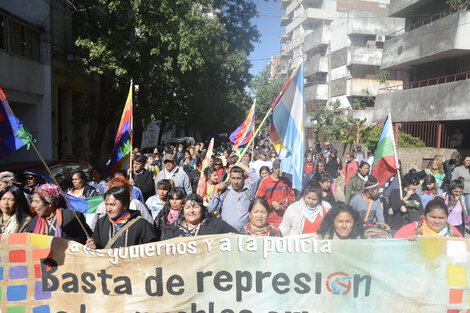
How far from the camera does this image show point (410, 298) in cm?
357

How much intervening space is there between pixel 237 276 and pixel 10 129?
2760 millimetres

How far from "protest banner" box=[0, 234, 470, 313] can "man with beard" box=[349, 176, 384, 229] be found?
81.4 inches

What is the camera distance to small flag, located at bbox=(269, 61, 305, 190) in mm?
5715

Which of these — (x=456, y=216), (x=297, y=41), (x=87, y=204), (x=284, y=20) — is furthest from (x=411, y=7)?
(x=284, y=20)

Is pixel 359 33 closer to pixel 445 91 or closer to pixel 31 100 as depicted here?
pixel 445 91

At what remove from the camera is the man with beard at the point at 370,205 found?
226 inches

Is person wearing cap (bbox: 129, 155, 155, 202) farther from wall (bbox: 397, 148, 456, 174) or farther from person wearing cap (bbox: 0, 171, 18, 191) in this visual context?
wall (bbox: 397, 148, 456, 174)

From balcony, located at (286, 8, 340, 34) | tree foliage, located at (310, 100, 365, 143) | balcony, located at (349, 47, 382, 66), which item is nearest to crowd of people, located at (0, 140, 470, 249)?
tree foliage, located at (310, 100, 365, 143)

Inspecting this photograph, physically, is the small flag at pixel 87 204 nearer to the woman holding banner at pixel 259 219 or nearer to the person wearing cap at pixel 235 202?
the person wearing cap at pixel 235 202

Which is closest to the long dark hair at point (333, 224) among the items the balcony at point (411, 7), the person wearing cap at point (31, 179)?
the person wearing cap at point (31, 179)

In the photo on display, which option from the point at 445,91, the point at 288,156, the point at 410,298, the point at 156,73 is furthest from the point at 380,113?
the point at 410,298

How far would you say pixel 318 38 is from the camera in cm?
4112

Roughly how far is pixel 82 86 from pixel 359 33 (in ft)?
78.8

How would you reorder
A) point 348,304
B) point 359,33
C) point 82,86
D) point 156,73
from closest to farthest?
1. point 348,304
2. point 156,73
3. point 82,86
4. point 359,33
